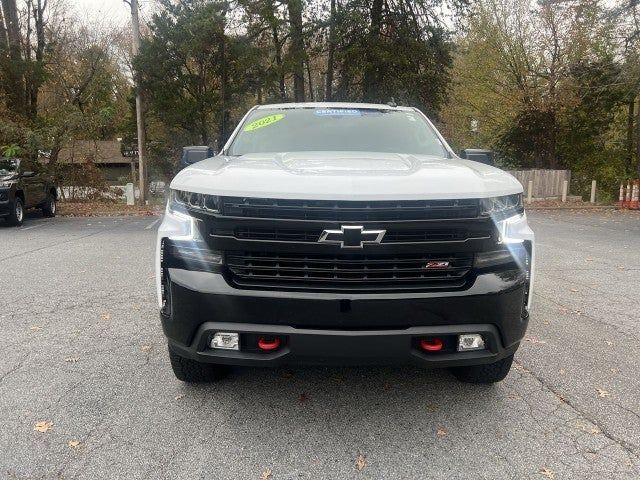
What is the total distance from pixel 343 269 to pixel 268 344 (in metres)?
0.53

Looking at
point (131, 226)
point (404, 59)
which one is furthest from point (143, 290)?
point (404, 59)

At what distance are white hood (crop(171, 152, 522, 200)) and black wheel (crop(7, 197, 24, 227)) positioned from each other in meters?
11.8

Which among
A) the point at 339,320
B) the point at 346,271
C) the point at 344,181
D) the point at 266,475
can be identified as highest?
the point at 344,181

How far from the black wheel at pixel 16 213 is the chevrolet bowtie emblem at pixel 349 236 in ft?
41.7

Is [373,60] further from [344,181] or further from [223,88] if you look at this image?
[344,181]

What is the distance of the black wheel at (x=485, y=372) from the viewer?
3.27 meters

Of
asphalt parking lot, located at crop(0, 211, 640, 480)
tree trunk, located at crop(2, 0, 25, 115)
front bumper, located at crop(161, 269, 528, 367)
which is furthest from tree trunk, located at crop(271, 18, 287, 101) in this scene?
front bumper, located at crop(161, 269, 528, 367)

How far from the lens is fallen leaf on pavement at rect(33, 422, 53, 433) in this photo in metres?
2.87

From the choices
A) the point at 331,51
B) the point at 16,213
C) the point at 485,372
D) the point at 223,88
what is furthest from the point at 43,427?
the point at 223,88

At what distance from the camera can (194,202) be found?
2717mm

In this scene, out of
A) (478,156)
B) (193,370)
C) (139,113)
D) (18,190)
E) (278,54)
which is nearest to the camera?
(193,370)

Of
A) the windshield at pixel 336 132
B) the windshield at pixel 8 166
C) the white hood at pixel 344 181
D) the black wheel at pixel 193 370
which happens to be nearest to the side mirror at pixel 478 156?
the windshield at pixel 336 132

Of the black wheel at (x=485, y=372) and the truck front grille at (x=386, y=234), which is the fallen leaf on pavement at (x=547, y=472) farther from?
the truck front grille at (x=386, y=234)

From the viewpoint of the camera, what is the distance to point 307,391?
3342 mm
